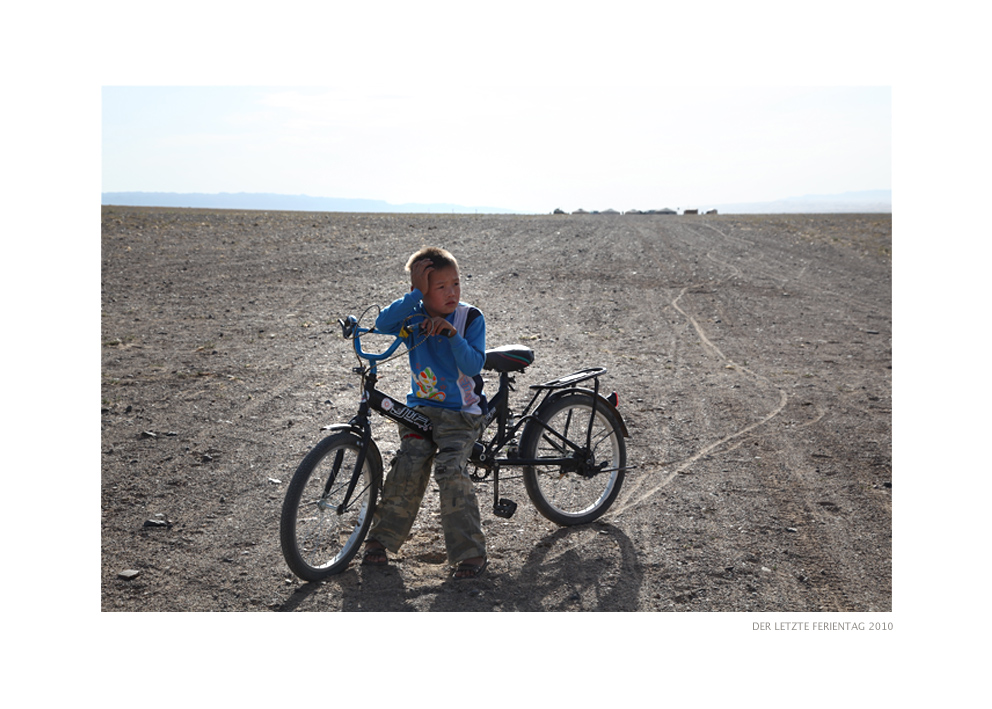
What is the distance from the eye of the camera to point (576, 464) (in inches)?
181

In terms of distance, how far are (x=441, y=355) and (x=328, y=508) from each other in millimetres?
1075

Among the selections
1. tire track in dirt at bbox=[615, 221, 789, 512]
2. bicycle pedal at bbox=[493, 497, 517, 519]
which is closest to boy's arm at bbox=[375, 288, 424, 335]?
bicycle pedal at bbox=[493, 497, 517, 519]

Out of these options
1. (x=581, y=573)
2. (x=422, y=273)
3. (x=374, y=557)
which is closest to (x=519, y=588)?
(x=581, y=573)

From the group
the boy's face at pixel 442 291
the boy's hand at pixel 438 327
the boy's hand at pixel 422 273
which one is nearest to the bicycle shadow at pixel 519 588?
the boy's hand at pixel 438 327

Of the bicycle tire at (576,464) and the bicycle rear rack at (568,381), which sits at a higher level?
the bicycle rear rack at (568,381)

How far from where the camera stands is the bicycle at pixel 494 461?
3.73m

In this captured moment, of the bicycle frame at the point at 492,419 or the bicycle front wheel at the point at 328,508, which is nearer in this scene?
the bicycle front wheel at the point at 328,508

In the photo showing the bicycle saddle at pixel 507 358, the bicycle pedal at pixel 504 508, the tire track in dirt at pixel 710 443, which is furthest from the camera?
the tire track in dirt at pixel 710 443

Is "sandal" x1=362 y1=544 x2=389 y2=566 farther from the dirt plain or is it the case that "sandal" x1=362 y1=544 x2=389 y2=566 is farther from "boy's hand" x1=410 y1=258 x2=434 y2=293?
"boy's hand" x1=410 y1=258 x2=434 y2=293

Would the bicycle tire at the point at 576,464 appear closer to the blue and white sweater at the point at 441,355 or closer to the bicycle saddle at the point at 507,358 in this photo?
the bicycle saddle at the point at 507,358

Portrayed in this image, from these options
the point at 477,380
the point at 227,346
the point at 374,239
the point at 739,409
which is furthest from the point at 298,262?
the point at 477,380

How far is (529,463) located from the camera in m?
4.41

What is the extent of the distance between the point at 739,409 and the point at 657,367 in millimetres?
1764

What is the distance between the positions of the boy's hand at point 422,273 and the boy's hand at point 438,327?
0.20 metres
